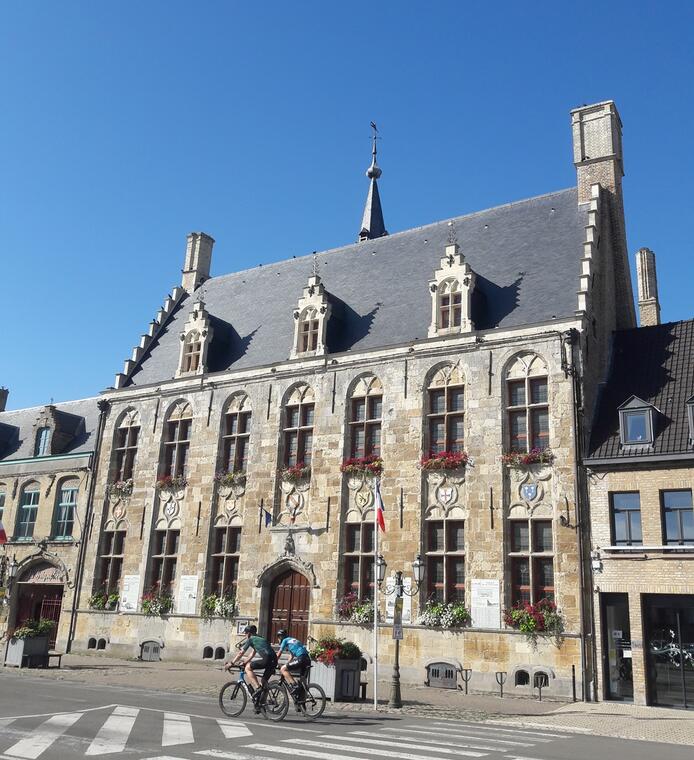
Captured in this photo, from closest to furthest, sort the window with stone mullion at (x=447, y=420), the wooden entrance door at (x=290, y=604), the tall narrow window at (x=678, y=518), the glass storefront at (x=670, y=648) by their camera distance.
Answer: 1. the glass storefront at (x=670, y=648)
2. the tall narrow window at (x=678, y=518)
3. the window with stone mullion at (x=447, y=420)
4. the wooden entrance door at (x=290, y=604)

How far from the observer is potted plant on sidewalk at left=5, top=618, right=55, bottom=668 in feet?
75.3

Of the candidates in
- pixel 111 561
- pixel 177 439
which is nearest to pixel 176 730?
pixel 177 439

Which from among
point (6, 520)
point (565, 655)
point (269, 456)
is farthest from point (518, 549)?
point (6, 520)

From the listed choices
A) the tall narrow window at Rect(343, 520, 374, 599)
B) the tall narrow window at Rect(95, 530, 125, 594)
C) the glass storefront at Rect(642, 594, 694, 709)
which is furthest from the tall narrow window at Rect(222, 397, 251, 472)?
the glass storefront at Rect(642, 594, 694, 709)

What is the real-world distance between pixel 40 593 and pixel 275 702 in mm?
22553

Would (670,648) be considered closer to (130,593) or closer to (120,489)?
(130,593)

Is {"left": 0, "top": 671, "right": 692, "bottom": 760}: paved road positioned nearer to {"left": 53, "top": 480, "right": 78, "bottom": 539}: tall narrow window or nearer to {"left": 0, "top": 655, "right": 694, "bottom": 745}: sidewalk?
{"left": 0, "top": 655, "right": 694, "bottom": 745}: sidewalk

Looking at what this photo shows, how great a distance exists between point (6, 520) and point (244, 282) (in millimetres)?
15760

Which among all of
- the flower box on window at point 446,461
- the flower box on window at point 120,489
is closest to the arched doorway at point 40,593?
the flower box on window at point 120,489

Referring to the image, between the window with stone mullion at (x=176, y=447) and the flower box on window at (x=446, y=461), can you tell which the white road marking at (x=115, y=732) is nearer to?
the flower box on window at (x=446, y=461)

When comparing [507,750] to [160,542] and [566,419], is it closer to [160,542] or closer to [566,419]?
[566,419]

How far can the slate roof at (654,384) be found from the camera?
21.0 metres

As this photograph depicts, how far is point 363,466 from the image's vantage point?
24922 mm

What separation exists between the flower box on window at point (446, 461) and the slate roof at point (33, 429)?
17305 millimetres
